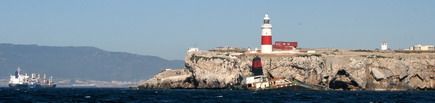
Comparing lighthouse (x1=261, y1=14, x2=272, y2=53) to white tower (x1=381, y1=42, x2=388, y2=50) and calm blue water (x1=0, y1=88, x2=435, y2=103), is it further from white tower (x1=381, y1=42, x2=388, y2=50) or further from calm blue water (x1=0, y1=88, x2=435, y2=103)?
calm blue water (x1=0, y1=88, x2=435, y2=103)

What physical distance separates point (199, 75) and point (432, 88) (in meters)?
39.8

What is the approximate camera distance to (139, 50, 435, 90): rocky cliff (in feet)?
420

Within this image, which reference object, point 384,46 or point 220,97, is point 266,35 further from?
point 220,97

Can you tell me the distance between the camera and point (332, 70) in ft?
420

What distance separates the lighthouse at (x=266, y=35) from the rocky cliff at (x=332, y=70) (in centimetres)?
314

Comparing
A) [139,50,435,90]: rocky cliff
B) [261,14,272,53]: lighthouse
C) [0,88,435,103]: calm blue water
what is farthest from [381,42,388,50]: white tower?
[0,88,435,103]: calm blue water

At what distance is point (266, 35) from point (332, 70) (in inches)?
516

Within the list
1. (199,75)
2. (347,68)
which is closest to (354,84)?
(347,68)

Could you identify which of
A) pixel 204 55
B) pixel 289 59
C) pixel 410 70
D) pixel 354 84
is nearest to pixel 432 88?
pixel 410 70

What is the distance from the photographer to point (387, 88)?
128125 mm

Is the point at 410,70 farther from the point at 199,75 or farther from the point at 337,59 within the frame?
the point at 199,75

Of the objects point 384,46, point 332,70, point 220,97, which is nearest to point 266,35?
point 332,70

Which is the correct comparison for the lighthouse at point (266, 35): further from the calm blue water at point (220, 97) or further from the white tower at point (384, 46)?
the calm blue water at point (220, 97)

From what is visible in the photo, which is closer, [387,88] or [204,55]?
[387,88]
